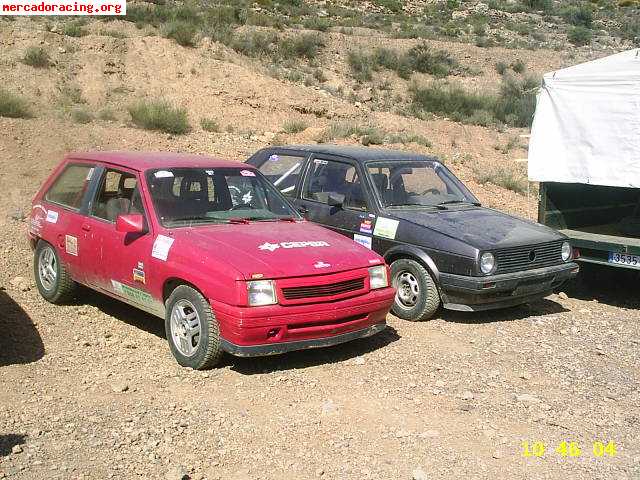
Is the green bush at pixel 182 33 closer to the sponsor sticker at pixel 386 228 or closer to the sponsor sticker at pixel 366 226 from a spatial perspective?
the sponsor sticker at pixel 366 226

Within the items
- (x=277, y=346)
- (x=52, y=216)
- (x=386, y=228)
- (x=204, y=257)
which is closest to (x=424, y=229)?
(x=386, y=228)

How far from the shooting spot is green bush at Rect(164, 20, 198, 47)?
81.8 ft

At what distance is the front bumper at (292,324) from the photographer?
5145mm

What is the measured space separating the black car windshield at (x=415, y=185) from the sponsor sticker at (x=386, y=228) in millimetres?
252

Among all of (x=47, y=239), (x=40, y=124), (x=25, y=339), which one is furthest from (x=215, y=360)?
(x=40, y=124)

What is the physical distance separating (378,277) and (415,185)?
2.31 metres

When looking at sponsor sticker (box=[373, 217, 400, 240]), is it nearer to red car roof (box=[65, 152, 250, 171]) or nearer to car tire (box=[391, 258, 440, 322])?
car tire (box=[391, 258, 440, 322])

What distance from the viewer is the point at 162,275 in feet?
18.7

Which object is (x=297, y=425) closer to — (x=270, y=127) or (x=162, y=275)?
(x=162, y=275)

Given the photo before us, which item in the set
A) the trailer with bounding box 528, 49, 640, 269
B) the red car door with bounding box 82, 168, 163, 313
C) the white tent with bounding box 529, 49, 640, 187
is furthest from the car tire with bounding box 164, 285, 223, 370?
the white tent with bounding box 529, 49, 640, 187

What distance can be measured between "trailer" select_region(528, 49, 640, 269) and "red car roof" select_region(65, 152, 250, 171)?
159 inches

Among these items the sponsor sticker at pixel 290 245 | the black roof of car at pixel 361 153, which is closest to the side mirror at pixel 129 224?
the sponsor sticker at pixel 290 245

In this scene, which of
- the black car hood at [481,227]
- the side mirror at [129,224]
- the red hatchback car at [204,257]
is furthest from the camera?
the black car hood at [481,227]

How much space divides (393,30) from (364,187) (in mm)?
32394
